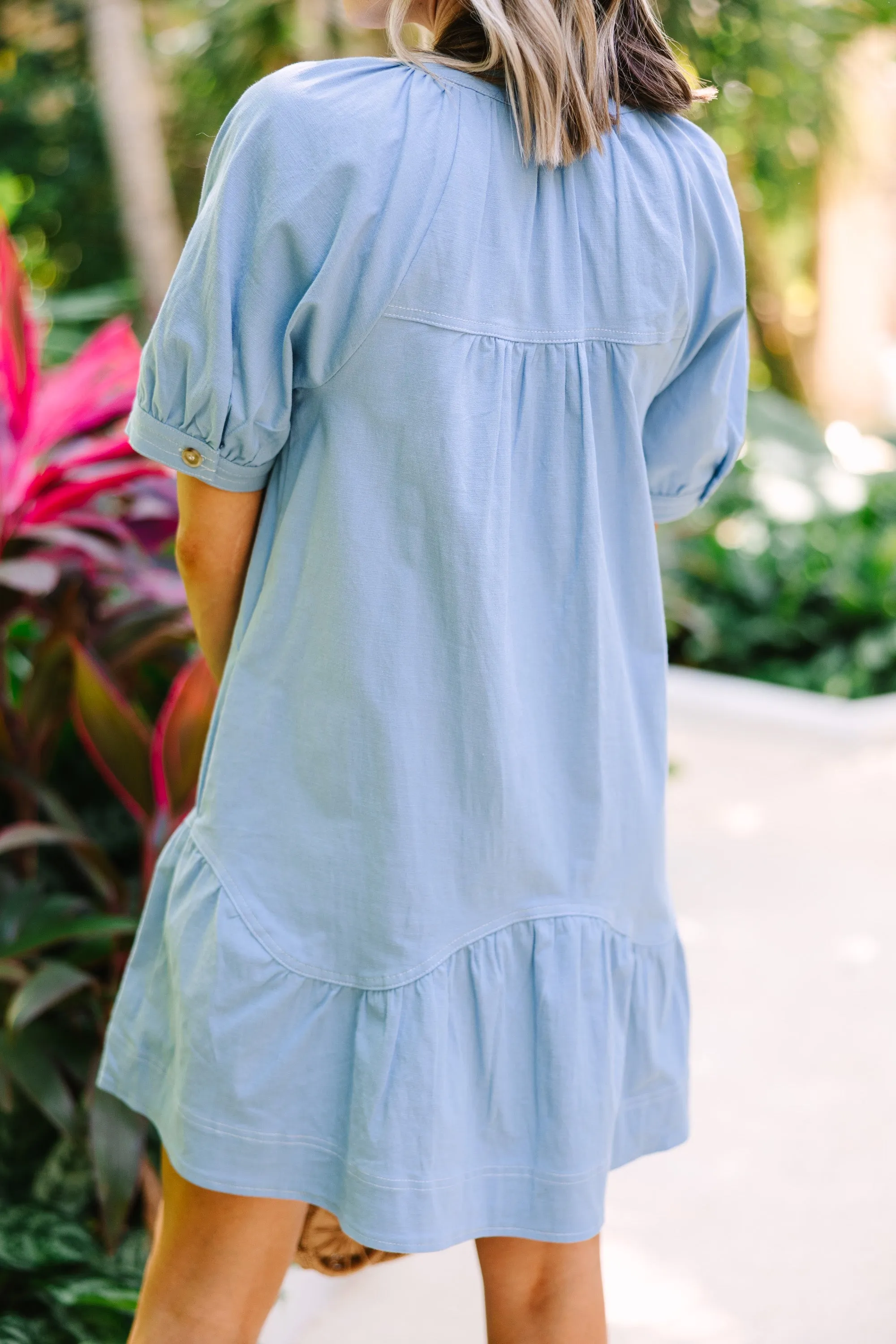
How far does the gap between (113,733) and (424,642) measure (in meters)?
0.98

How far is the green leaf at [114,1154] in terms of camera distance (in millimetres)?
1667

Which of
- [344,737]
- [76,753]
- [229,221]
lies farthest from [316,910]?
[76,753]

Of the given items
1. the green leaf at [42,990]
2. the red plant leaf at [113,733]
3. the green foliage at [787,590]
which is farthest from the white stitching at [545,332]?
the green foliage at [787,590]

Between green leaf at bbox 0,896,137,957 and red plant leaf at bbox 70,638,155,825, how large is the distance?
0.55 feet

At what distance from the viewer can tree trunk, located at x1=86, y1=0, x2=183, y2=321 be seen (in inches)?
187

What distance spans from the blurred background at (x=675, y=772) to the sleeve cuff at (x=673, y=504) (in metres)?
0.73

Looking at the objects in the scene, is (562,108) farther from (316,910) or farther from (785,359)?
(785,359)

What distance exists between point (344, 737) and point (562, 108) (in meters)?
0.52

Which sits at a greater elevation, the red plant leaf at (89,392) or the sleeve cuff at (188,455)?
the sleeve cuff at (188,455)

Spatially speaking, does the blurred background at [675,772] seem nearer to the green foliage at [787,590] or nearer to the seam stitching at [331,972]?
the green foliage at [787,590]

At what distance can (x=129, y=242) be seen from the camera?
5.00 m

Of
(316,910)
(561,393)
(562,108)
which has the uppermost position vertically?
(562,108)

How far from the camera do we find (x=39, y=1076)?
1783 mm

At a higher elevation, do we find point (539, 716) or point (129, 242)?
point (539, 716)
